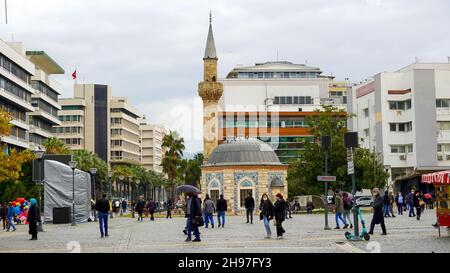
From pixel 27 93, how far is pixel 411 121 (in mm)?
48380

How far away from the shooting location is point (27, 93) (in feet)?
324

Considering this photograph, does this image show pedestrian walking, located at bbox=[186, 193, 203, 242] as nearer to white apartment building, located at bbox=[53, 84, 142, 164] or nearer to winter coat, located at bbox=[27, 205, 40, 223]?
winter coat, located at bbox=[27, 205, 40, 223]

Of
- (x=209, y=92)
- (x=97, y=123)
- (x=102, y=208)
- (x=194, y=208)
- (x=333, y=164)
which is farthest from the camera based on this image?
(x=97, y=123)

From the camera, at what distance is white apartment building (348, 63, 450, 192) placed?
83938 millimetres

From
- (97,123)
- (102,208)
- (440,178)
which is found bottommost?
(102,208)

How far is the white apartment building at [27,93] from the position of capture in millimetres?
89438

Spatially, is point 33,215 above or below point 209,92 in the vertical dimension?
below

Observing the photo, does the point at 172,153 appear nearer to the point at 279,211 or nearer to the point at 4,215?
the point at 4,215

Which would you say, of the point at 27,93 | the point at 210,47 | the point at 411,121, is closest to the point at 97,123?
the point at 27,93

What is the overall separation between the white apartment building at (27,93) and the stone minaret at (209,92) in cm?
2236

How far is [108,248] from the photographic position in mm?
21125

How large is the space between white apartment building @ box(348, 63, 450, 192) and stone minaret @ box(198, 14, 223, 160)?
62.4ft

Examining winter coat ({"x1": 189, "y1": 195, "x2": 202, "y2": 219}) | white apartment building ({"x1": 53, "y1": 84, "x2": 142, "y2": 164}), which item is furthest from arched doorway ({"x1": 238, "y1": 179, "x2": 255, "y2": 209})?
white apartment building ({"x1": 53, "y1": 84, "x2": 142, "y2": 164})
